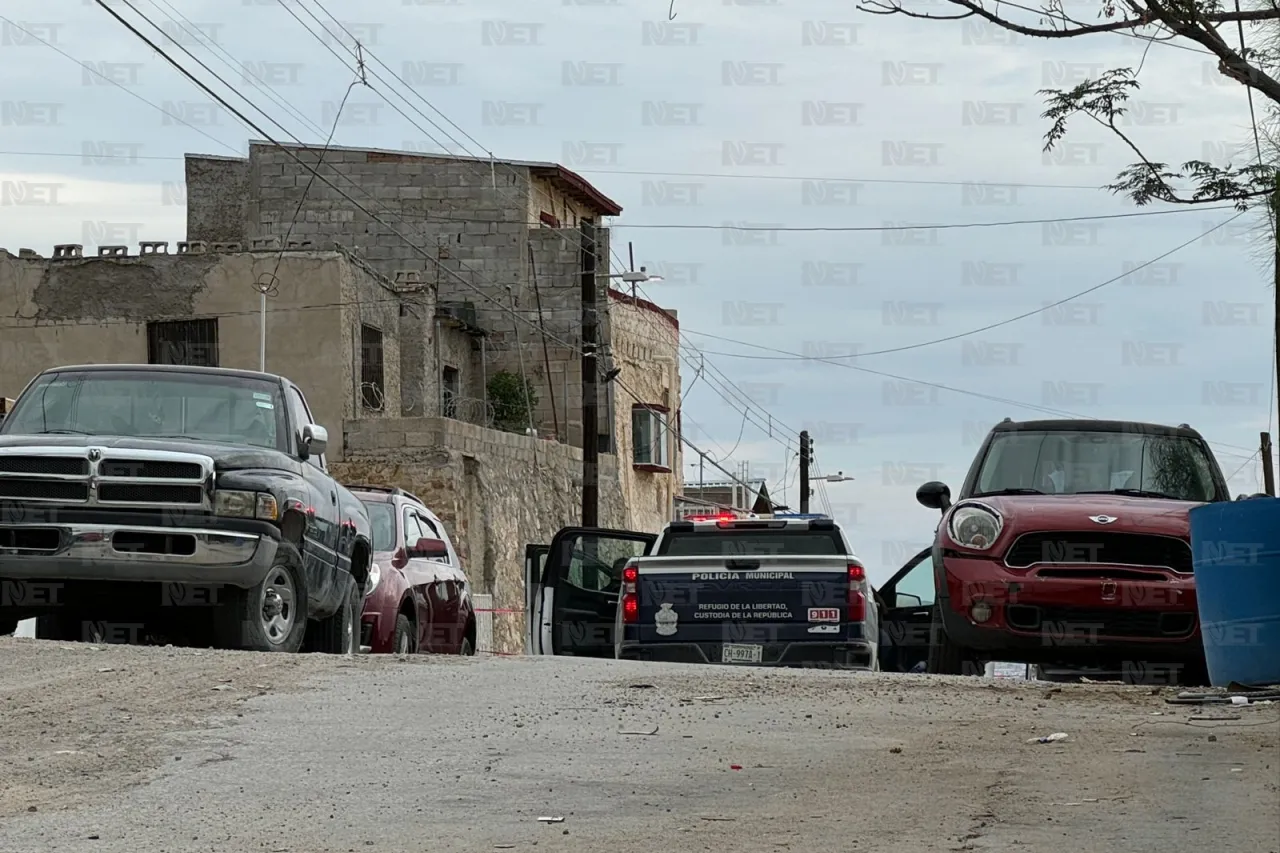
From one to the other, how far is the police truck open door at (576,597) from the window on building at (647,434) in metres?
33.0

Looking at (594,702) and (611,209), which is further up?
(611,209)

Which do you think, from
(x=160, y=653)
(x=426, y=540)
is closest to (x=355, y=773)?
(x=160, y=653)

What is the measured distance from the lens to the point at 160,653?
39.1ft

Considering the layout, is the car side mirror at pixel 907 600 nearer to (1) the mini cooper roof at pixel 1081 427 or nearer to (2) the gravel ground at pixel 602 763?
(1) the mini cooper roof at pixel 1081 427

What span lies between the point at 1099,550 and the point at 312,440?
5.13 meters

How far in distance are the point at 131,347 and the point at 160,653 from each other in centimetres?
2561

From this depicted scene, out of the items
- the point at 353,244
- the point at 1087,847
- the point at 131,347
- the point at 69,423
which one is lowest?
the point at 1087,847

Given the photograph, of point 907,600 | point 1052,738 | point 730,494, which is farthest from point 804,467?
point 1052,738

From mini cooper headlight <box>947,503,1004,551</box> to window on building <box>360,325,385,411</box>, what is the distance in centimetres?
2553

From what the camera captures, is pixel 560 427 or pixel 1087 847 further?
pixel 560 427

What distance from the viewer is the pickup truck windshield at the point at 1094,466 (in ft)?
45.6

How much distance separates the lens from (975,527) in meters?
12.8

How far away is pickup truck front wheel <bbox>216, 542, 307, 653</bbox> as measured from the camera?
41.3 feet

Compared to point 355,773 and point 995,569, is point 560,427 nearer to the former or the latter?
point 995,569
